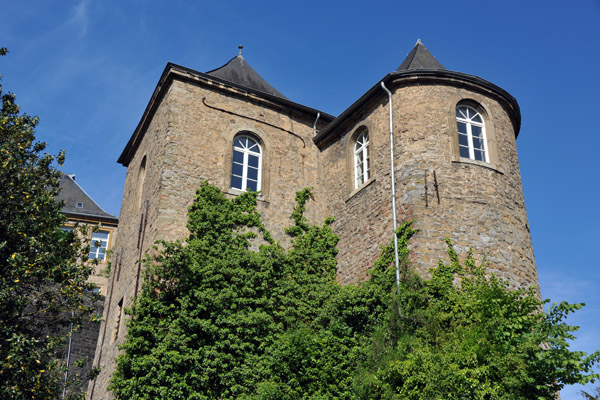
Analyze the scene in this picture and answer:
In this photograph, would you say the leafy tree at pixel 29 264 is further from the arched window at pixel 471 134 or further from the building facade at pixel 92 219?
the building facade at pixel 92 219

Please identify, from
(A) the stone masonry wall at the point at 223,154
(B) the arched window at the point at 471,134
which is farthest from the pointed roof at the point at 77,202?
(B) the arched window at the point at 471,134

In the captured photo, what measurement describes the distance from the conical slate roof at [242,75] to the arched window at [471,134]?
17.0 feet

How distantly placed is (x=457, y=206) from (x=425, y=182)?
847 mm

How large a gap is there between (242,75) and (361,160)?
4660mm

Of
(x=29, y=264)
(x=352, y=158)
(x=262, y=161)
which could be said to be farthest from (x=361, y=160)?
(x=29, y=264)

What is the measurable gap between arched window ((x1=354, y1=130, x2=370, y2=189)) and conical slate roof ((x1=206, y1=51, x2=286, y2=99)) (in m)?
2.80

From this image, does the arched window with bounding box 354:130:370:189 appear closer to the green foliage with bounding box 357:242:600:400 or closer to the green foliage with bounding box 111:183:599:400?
the green foliage with bounding box 111:183:599:400

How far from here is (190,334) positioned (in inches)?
528

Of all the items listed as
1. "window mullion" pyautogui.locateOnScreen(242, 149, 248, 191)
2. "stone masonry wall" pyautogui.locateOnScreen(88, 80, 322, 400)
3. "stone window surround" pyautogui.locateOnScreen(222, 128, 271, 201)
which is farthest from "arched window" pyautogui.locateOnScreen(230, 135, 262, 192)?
"stone masonry wall" pyautogui.locateOnScreen(88, 80, 322, 400)

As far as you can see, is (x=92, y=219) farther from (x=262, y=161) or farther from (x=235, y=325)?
(x=235, y=325)

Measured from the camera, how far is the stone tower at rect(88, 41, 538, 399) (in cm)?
1423

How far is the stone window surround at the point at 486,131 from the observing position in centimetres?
1484

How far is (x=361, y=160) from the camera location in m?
16.8

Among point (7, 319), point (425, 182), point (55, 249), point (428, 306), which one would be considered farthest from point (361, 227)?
point (7, 319)
